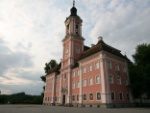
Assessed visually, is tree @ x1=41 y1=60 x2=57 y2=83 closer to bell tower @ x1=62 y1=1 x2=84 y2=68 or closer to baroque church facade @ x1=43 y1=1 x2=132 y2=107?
baroque church facade @ x1=43 y1=1 x2=132 y2=107

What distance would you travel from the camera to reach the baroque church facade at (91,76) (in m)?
31.8

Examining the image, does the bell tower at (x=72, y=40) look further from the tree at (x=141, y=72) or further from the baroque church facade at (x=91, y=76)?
the tree at (x=141, y=72)

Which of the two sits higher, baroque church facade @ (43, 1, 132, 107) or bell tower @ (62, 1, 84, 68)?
bell tower @ (62, 1, 84, 68)

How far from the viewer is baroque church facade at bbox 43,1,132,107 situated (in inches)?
1251

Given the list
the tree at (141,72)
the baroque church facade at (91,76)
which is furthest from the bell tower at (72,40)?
the tree at (141,72)

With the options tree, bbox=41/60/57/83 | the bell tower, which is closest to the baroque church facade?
the bell tower

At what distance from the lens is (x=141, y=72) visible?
103 ft

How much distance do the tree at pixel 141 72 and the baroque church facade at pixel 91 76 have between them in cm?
Answer: 282

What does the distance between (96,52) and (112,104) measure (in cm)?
1223

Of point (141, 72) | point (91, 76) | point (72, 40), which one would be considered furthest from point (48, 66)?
point (141, 72)

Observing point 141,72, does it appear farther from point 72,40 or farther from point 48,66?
point 48,66

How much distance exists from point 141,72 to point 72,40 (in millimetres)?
22638

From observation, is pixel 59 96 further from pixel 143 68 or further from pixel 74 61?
pixel 143 68

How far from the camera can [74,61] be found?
1743 inches
